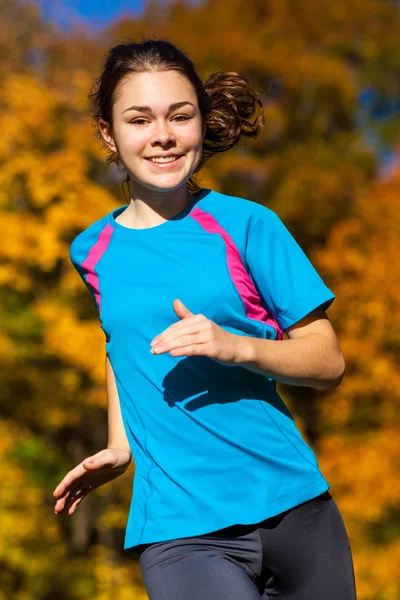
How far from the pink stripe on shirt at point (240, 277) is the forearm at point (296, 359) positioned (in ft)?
0.43

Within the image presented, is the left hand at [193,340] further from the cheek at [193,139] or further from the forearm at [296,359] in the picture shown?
the cheek at [193,139]

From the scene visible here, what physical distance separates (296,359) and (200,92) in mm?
724

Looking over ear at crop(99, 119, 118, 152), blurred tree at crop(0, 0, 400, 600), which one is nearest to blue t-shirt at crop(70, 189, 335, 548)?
ear at crop(99, 119, 118, 152)

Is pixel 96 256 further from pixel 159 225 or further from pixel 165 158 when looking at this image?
pixel 165 158

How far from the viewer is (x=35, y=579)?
1155cm

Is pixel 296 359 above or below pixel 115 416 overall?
above

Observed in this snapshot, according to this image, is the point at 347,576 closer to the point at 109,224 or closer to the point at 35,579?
the point at 109,224

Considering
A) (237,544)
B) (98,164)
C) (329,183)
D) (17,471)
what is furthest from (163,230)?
(329,183)

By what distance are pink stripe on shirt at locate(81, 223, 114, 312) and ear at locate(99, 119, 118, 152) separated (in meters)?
0.22

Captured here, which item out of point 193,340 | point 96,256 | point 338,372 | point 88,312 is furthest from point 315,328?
point 88,312

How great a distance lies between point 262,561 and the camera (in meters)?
1.80

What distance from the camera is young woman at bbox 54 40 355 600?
1.75 metres

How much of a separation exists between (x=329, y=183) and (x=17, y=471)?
8803 mm

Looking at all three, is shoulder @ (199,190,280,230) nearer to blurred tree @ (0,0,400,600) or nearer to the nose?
the nose
